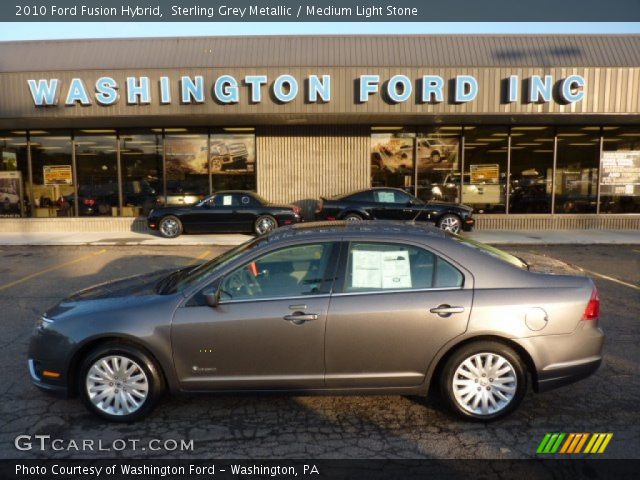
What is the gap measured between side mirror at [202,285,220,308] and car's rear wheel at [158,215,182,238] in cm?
1132

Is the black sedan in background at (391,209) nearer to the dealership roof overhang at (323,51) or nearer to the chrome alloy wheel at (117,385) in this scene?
the dealership roof overhang at (323,51)

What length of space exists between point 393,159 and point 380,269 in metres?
13.5

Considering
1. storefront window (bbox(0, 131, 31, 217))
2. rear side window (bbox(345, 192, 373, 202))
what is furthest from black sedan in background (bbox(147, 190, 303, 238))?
storefront window (bbox(0, 131, 31, 217))

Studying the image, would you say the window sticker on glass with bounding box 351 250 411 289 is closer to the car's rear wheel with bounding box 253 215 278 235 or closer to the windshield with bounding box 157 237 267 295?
the windshield with bounding box 157 237 267 295

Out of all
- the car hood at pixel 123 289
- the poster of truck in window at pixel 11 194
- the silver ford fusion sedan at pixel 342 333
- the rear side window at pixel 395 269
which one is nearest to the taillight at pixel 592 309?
the silver ford fusion sedan at pixel 342 333

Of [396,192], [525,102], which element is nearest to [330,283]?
[396,192]

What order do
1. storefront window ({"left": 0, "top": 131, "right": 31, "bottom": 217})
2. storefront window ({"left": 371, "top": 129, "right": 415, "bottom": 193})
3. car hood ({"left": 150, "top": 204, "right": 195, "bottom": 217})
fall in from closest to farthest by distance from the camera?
car hood ({"left": 150, "top": 204, "right": 195, "bottom": 217}), storefront window ({"left": 371, "top": 129, "right": 415, "bottom": 193}), storefront window ({"left": 0, "top": 131, "right": 31, "bottom": 217})

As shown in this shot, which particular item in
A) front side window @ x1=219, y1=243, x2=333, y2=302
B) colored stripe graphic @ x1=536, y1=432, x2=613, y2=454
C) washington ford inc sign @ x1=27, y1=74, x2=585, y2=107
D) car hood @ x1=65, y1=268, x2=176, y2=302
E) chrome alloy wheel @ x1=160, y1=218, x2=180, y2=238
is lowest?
colored stripe graphic @ x1=536, y1=432, x2=613, y2=454

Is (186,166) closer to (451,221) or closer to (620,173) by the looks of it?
(451,221)

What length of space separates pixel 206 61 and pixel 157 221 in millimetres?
5672

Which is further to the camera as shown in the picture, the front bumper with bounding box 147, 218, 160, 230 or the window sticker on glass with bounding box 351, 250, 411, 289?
the front bumper with bounding box 147, 218, 160, 230

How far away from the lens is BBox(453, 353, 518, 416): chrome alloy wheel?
3.75 metres

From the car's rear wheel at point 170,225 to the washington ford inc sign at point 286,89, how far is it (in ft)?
10.4

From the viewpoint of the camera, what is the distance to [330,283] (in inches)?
149
